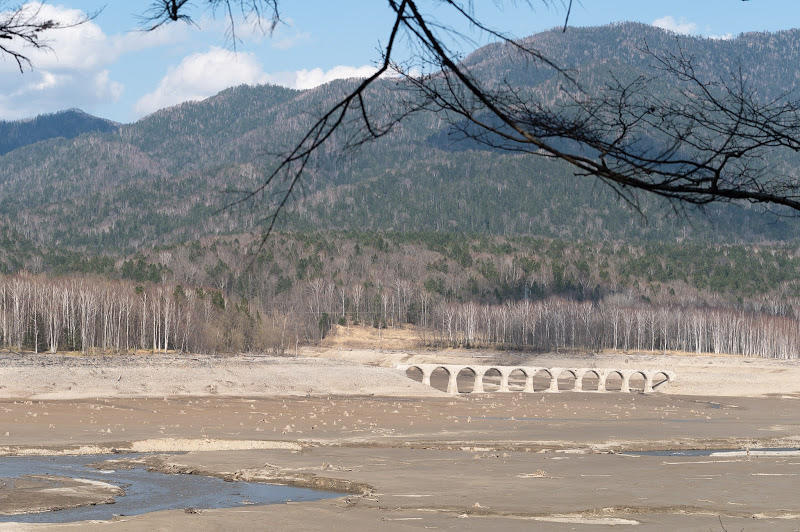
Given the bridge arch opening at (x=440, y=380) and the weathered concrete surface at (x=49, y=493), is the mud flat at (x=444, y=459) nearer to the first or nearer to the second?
the weathered concrete surface at (x=49, y=493)

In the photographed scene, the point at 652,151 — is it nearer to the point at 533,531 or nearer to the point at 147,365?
the point at 533,531

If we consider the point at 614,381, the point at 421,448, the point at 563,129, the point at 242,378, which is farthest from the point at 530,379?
the point at 563,129

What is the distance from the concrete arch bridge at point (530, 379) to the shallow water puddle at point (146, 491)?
194ft

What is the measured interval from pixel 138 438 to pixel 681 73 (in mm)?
36692

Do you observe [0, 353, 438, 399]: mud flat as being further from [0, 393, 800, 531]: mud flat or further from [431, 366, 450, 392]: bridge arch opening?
[431, 366, 450, 392]: bridge arch opening

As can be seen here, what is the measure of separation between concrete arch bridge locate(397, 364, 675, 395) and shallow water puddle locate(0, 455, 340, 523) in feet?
194

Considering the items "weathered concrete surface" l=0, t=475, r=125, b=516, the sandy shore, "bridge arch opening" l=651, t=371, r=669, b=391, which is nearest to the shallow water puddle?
"weathered concrete surface" l=0, t=475, r=125, b=516

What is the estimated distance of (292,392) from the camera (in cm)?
7781

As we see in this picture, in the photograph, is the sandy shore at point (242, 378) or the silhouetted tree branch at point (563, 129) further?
the sandy shore at point (242, 378)

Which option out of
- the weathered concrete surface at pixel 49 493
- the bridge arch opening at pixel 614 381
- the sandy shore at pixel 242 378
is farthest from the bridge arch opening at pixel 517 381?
the weathered concrete surface at pixel 49 493

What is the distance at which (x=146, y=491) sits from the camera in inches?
1018

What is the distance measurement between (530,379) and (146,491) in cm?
7943

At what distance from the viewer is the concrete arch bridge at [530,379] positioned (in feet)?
318

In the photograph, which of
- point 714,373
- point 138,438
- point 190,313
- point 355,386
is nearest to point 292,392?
point 355,386
